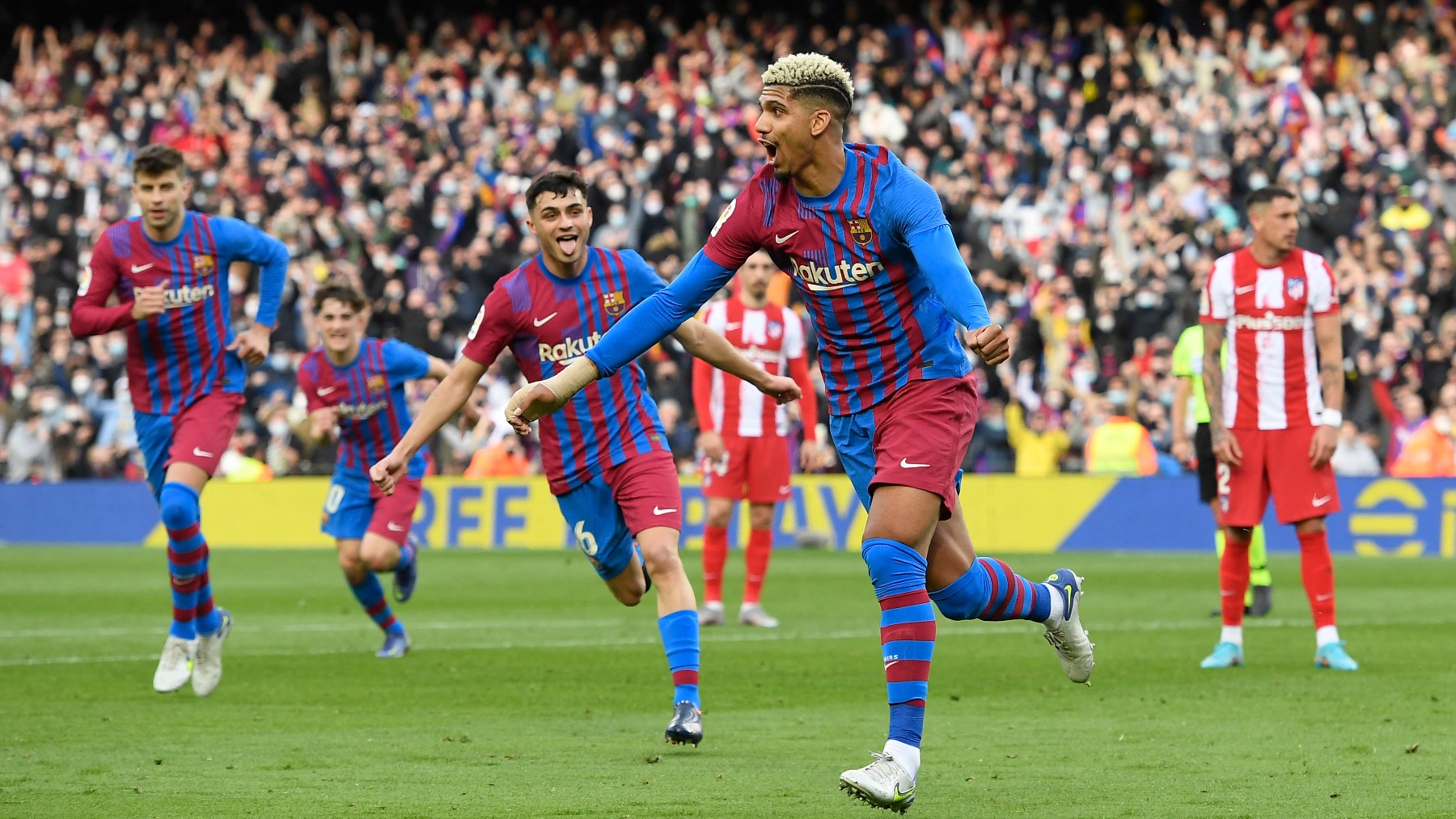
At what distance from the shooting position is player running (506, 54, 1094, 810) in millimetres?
6184

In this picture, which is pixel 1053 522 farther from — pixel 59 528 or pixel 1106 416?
pixel 59 528

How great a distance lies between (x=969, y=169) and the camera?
26.4 m

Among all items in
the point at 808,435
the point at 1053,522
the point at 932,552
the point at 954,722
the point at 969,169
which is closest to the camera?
the point at 932,552

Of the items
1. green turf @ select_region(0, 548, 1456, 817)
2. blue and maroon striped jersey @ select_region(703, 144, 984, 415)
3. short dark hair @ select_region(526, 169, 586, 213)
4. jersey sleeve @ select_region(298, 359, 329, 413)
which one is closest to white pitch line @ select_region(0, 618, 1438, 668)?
green turf @ select_region(0, 548, 1456, 817)

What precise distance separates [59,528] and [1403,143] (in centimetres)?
1800

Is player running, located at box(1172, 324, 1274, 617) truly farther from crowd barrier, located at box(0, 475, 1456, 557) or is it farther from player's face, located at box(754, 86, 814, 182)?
player's face, located at box(754, 86, 814, 182)

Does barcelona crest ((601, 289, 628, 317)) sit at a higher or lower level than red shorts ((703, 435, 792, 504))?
higher

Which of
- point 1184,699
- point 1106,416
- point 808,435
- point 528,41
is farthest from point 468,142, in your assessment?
point 1184,699

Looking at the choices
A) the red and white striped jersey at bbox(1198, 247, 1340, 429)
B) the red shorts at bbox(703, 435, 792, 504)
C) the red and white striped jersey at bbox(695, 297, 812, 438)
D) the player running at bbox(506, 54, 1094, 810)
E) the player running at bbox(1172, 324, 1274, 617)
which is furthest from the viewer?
the red shorts at bbox(703, 435, 792, 504)

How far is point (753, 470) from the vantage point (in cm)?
1402

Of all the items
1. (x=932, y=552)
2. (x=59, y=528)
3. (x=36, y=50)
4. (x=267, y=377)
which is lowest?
(x=59, y=528)

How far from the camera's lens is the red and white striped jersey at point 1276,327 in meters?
10.5

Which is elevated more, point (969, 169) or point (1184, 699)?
point (969, 169)

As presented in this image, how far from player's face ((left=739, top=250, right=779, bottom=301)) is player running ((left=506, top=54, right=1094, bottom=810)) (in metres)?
6.55
